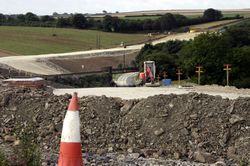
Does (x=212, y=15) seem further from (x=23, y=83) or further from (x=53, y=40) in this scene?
(x=23, y=83)

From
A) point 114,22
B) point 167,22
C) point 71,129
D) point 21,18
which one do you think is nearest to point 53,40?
point 114,22

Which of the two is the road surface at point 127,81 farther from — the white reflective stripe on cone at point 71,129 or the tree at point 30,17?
the tree at point 30,17

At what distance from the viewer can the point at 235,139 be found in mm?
10586

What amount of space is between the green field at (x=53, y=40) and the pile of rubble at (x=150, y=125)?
5127 cm

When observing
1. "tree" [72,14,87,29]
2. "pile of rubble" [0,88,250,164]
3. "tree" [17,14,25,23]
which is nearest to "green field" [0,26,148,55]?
"tree" [72,14,87,29]

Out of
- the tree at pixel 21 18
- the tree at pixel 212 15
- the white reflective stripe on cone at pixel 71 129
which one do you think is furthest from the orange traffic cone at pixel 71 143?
the tree at pixel 212 15

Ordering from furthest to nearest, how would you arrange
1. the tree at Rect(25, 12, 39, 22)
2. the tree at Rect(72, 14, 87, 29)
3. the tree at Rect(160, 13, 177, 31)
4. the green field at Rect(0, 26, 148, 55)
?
the tree at Rect(25, 12, 39, 22) → the tree at Rect(160, 13, 177, 31) → the tree at Rect(72, 14, 87, 29) → the green field at Rect(0, 26, 148, 55)

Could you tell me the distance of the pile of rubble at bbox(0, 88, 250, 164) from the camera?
10391 millimetres

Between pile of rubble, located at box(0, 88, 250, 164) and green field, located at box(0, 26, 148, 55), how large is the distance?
51.3 metres

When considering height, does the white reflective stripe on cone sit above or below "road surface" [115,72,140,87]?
above

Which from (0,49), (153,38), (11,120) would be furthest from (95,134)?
(153,38)

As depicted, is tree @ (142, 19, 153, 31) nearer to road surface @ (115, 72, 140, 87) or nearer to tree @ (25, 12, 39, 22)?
tree @ (25, 12, 39, 22)

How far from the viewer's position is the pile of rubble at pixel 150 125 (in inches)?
409

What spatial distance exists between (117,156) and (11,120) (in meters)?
2.72
